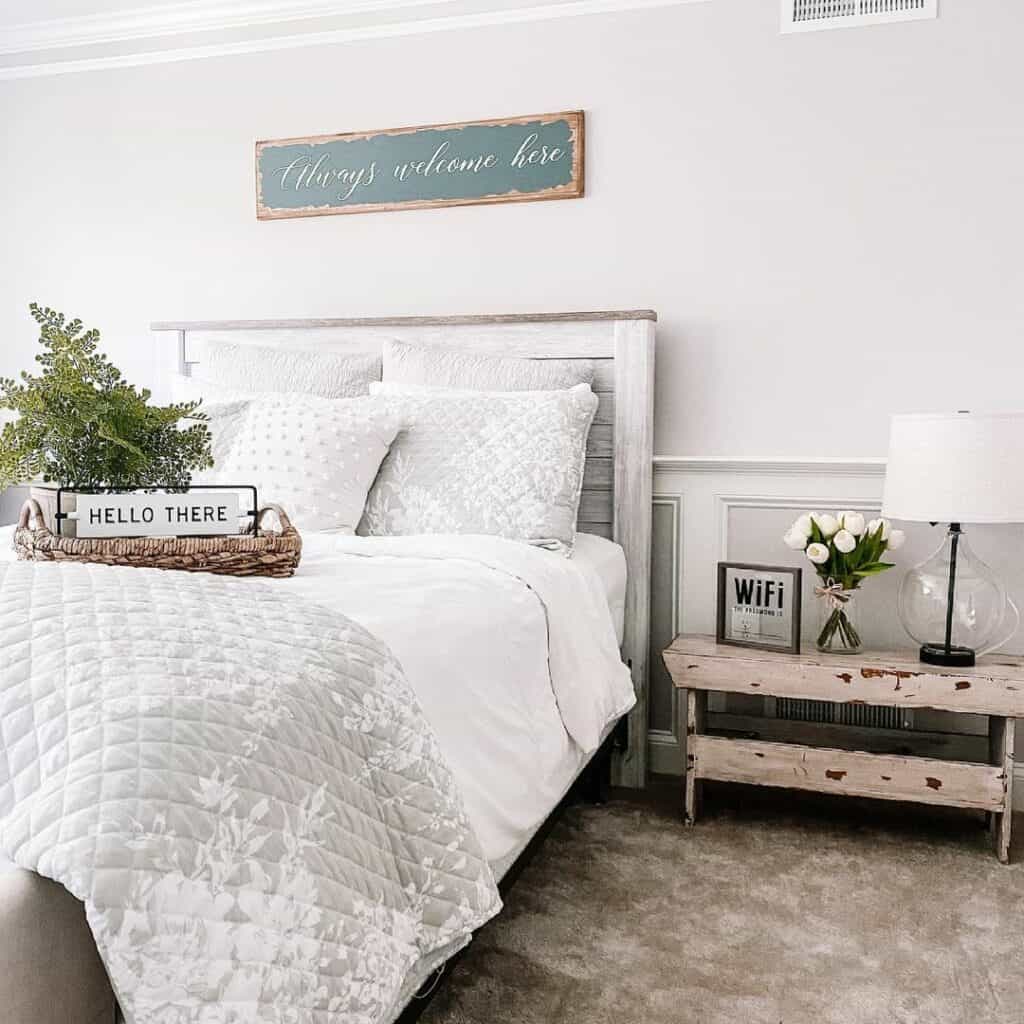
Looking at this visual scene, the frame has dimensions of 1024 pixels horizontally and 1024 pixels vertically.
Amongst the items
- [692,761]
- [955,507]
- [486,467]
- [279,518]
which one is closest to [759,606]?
[692,761]

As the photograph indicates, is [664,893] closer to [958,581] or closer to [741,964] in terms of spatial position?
[741,964]

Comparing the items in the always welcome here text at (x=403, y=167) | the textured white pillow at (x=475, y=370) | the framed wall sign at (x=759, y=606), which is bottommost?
the framed wall sign at (x=759, y=606)

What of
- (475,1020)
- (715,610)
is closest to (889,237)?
(715,610)

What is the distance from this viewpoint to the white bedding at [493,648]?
1.57 m

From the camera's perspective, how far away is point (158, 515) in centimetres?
179

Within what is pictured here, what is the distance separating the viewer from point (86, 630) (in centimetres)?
117

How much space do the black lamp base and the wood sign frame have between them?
1.63 m

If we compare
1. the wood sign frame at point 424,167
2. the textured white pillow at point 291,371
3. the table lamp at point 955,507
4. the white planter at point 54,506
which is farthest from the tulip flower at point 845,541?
the white planter at point 54,506

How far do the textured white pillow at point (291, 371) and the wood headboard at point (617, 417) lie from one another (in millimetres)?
241

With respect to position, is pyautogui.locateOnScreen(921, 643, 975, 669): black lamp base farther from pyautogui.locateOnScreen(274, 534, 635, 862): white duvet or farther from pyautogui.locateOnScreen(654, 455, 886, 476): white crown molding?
pyautogui.locateOnScreen(274, 534, 635, 862): white duvet

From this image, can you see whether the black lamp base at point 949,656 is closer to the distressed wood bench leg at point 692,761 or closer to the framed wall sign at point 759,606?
the framed wall sign at point 759,606

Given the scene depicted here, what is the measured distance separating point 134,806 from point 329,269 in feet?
8.86

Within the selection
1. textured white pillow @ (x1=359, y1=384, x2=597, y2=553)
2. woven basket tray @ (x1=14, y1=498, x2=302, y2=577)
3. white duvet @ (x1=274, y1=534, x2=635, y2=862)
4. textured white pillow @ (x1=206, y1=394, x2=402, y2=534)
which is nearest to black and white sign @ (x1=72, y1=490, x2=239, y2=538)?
woven basket tray @ (x1=14, y1=498, x2=302, y2=577)

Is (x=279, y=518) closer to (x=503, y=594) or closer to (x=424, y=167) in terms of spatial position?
(x=503, y=594)
